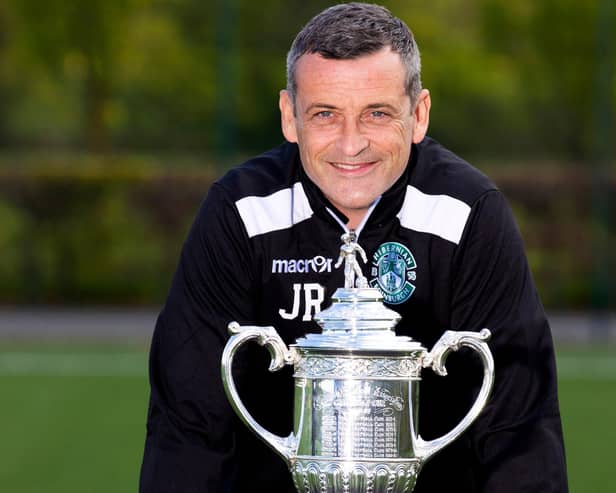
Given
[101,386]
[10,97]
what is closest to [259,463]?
[101,386]

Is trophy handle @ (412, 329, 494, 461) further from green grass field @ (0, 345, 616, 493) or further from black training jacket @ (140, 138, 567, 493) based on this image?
green grass field @ (0, 345, 616, 493)

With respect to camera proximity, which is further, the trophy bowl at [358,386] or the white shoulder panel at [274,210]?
the white shoulder panel at [274,210]

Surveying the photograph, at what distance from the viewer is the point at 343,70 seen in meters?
2.52

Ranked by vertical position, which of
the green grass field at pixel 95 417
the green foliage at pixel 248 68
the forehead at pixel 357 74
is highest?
the green foliage at pixel 248 68

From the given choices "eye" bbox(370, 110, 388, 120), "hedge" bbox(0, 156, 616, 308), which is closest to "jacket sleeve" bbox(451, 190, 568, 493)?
"eye" bbox(370, 110, 388, 120)

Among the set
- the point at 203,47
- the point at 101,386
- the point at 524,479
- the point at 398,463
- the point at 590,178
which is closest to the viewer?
the point at 398,463

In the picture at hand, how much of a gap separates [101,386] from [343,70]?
708 centimetres

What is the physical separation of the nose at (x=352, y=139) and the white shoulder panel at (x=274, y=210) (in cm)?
24

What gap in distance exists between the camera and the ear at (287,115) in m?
→ 2.69

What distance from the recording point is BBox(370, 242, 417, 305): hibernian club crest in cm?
275

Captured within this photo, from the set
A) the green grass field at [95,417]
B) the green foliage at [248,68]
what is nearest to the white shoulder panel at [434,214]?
the green grass field at [95,417]

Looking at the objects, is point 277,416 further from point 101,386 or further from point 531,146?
point 531,146

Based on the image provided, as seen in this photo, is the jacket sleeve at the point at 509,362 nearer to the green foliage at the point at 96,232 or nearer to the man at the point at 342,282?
the man at the point at 342,282

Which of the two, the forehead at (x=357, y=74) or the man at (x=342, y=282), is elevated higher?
the forehead at (x=357, y=74)
